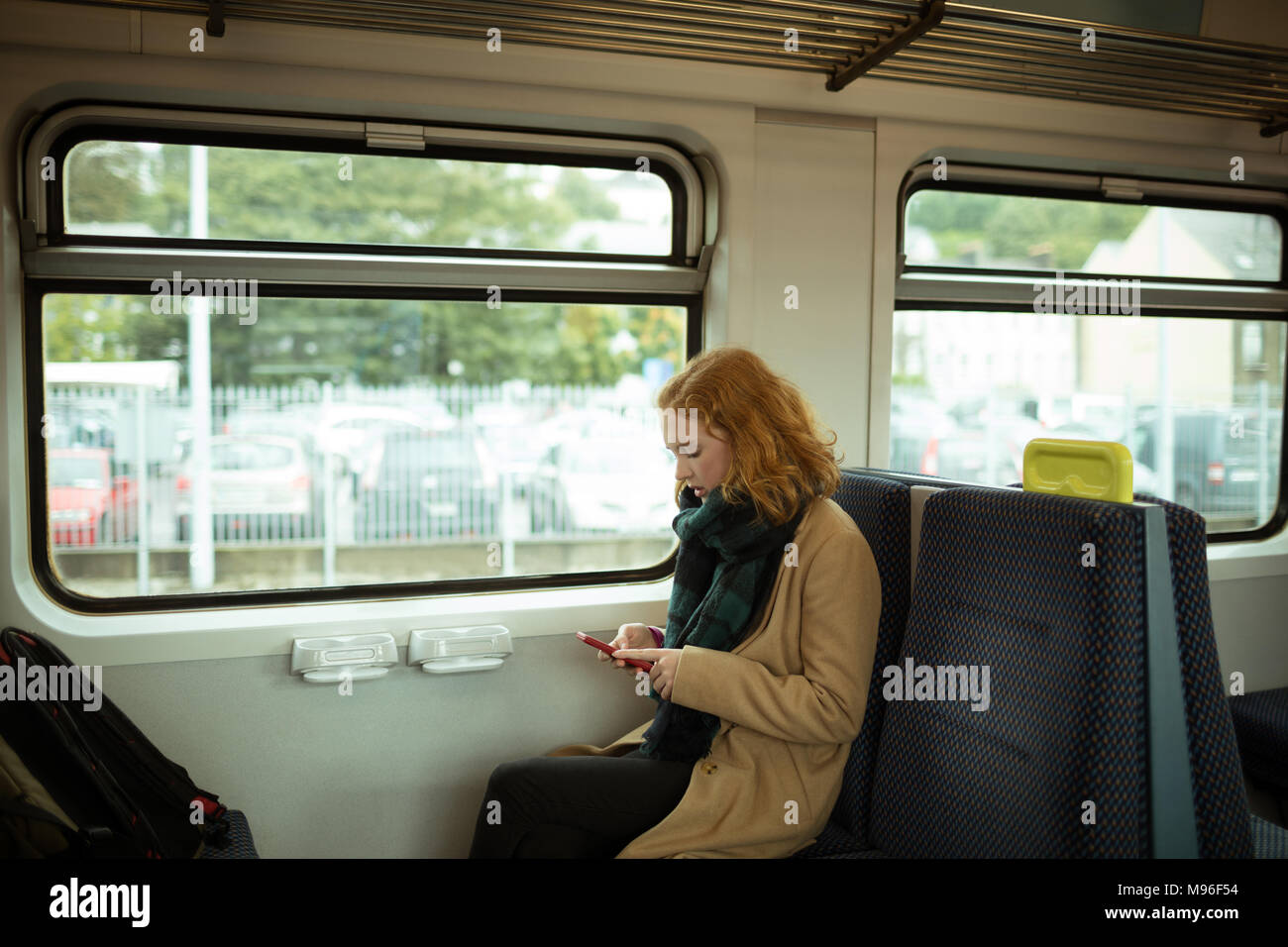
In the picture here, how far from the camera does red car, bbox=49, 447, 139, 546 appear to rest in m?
2.63

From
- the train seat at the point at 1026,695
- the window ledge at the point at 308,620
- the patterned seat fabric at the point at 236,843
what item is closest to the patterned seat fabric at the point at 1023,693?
the train seat at the point at 1026,695

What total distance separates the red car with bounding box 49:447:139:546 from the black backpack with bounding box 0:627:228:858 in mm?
411

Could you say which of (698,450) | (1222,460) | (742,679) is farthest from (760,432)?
(1222,460)

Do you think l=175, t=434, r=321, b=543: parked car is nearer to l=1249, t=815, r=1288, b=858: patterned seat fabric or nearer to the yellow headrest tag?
the yellow headrest tag

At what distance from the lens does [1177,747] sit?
1645 millimetres

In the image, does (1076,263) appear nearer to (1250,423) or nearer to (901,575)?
(1250,423)

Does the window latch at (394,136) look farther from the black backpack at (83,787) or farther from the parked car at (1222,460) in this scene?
the parked car at (1222,460)

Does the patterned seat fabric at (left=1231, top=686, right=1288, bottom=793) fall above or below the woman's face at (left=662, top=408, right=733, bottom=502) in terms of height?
below

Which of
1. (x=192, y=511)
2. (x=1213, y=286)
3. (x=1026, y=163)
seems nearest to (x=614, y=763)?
(x=192, y=511)

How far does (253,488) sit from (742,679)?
1.63 m

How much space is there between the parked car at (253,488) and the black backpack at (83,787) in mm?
609

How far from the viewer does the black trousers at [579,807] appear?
80.4 inches

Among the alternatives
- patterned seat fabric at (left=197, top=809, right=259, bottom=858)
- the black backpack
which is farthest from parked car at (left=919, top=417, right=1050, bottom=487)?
the black backpack
